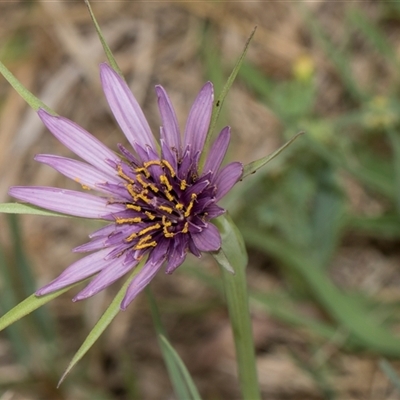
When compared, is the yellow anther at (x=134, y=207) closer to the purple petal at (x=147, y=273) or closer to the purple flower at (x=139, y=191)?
the purple flower at (x=139, y=191)

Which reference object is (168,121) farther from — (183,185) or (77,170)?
(77,170)

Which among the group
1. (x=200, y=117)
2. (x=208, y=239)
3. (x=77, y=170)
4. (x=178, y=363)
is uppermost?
(x=77, y=170)

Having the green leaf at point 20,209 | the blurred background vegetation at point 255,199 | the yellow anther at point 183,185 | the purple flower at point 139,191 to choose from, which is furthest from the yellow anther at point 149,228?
the blurred background vegetation at point 255,199

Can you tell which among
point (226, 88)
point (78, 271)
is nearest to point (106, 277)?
point (78, 271)

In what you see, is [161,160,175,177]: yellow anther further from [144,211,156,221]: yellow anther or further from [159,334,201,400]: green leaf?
[159,334,201,400]: green leaf

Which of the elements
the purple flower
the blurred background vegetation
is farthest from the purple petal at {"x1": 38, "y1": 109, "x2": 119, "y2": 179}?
the blurred background vegetation
